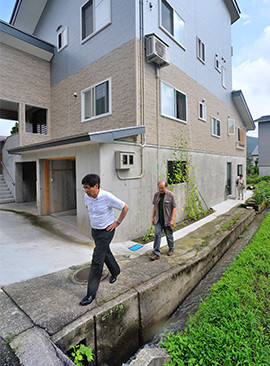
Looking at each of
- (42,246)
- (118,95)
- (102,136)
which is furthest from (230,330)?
(118,95)

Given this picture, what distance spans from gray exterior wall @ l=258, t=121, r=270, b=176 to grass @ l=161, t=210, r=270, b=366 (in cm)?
2692

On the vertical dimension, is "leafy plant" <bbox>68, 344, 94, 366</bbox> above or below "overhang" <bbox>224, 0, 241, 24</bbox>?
below

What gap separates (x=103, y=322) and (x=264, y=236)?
524 cm

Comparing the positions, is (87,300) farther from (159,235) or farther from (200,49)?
(200,49)

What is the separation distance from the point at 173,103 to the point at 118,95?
7.98 feet

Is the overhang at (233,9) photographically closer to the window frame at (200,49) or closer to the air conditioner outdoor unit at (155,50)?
the window frame at (200,49)

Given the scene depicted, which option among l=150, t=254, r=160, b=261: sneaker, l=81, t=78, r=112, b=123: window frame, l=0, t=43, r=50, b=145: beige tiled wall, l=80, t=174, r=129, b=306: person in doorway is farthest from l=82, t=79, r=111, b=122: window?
l=150, t=254, r=160, b=261: sneaker

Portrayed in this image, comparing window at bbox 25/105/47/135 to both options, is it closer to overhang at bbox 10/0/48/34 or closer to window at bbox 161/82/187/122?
overhang at bbox 10/0/48/34

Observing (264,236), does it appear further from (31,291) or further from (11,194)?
(11,194)

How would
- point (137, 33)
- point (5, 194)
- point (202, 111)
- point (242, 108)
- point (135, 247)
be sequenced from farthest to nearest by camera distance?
point (242, 108) < point (5, 194) < point (202, 111) < point (137, 33) < point (135, 247)

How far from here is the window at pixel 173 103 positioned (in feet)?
23.9

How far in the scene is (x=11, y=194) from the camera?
1126cm

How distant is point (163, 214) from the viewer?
452cm

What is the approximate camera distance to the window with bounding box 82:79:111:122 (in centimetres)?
714
